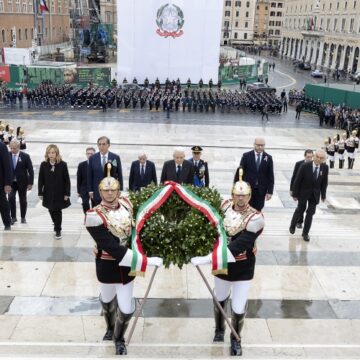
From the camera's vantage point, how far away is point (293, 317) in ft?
19.3

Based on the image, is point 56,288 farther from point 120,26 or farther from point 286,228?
point 120,26

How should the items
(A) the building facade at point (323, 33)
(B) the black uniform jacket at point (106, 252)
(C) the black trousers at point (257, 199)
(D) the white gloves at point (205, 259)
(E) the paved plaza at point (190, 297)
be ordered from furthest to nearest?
1. (A) the building facade at point (323, 33)
2. (C) the black trousers at point (257, 199)
3. (E) the paved plaza at point (190, 297)
4. (D) the white gloves at point (205, 259)
5. (B) the black uniform jacket at point (106, 252)

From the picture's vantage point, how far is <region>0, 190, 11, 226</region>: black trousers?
8.19 m

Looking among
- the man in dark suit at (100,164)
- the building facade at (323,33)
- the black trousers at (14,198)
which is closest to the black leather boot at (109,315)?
the man in dark suit at (100,164)

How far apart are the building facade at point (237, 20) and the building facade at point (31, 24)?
1642 inches

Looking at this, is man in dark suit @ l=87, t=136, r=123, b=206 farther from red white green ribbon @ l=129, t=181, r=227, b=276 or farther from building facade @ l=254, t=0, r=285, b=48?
building facade @ l=254, t=0, r=285, b=48

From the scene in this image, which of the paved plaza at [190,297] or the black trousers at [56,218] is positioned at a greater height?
the black trousers at [56,218]

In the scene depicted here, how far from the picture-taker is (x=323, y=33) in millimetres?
74062

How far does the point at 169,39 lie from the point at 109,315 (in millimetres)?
35652

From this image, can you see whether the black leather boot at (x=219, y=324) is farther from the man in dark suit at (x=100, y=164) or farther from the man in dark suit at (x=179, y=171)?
the man in dark suit at (x=100, y=164)

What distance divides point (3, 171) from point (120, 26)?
3186cm

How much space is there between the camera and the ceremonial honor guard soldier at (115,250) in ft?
14.9

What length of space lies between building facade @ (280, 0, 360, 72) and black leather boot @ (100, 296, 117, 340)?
65.1 meters

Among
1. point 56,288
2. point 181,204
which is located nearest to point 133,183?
point 56,288
